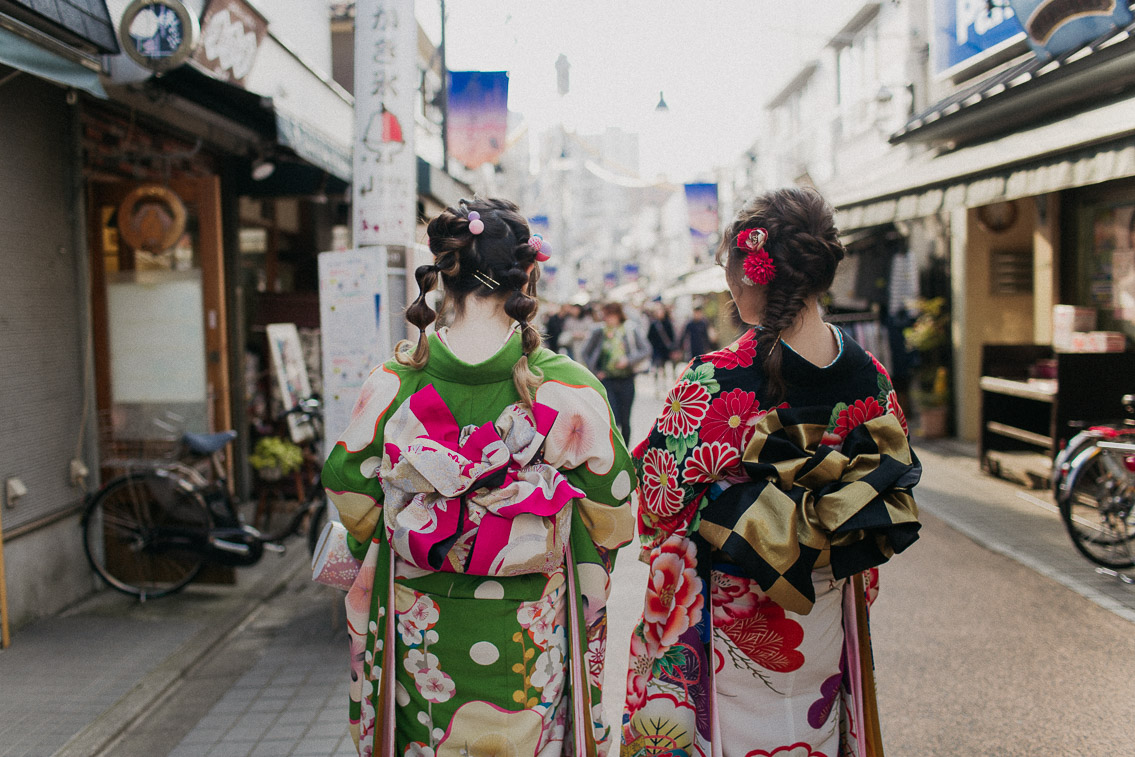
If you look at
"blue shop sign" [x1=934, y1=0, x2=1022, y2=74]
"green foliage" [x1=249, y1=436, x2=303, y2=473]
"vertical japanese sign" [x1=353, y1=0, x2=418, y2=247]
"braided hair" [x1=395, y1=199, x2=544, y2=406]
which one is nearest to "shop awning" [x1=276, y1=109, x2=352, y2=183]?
"vertical japanese sign" [x1=353, y1=0, x2=418, y2=247]

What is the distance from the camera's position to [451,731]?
2.09 metres

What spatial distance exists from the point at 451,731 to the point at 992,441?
817cm

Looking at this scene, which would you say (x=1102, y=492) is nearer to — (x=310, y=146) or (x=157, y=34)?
(x=310, y=146)

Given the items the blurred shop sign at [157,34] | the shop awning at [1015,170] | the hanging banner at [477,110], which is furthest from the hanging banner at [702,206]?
the blurred shop sign at [157,34]

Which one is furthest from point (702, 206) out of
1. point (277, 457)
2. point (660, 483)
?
point (660, 483)

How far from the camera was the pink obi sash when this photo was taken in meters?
1.96

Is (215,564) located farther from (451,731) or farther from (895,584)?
(895,584)

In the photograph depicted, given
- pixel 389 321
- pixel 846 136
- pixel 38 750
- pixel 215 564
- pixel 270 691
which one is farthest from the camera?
pixel 846 136

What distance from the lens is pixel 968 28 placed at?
10383mm

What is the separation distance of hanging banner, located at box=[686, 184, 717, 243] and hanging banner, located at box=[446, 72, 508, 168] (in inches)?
426

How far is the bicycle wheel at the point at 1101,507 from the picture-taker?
528 cm

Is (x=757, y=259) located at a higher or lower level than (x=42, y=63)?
lower

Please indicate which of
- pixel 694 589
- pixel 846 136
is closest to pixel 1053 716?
pixel 694 589

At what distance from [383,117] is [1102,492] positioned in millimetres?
4940
